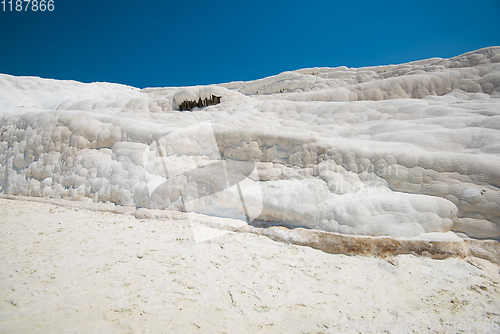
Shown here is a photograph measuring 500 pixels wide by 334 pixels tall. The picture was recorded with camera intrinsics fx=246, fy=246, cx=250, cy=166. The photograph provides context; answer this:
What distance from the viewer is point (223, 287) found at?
1.83 metres

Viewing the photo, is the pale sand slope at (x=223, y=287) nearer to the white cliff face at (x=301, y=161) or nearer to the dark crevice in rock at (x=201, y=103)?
the white cliff face at (x=301, y=161)

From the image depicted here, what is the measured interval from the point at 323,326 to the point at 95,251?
205 centimetres

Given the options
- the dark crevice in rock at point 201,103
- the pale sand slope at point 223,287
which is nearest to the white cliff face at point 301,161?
the pale sand slope at point 223,287

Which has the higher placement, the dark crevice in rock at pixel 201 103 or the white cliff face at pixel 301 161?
the dark crevice in rock at pixel 201 103

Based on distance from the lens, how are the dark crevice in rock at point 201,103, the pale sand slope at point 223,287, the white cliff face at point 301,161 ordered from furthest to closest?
the dark crevice in rock at point 201,103 < the white cliff face at point 301,161 < the pale sand slope at point 223,287

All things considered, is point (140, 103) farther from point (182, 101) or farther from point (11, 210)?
point (11, 210)

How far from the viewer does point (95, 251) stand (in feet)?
7.48

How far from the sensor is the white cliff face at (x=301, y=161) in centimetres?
243

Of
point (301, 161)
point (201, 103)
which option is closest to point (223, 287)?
point (301, 161)

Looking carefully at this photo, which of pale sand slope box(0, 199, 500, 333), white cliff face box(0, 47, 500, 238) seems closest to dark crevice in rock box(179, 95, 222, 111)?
white cliff face box(0, 47, 500, 238)

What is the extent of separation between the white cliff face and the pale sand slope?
1.39ft

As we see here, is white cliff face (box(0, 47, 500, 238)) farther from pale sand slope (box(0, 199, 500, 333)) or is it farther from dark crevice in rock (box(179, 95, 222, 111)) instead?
Result: dark crevice in rock (box(179, 95, 222, 111))

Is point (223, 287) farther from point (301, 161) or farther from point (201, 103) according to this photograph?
point (201, 103)

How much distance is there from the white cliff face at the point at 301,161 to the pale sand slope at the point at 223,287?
42cm
